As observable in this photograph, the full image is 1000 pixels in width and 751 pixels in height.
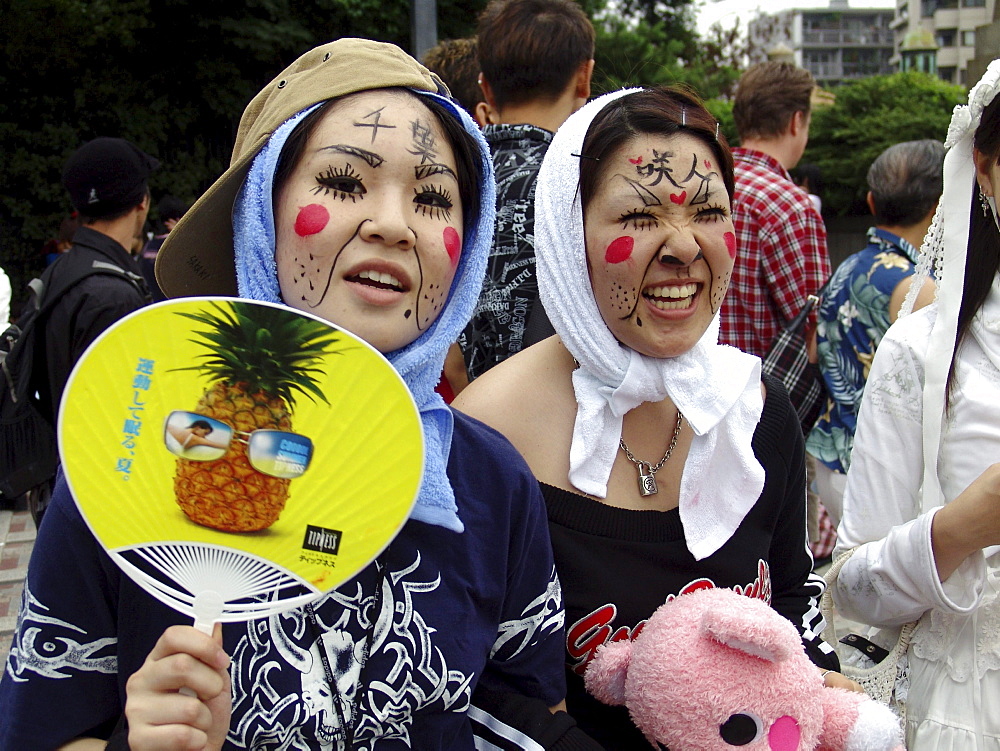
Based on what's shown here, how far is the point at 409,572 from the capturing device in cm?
137

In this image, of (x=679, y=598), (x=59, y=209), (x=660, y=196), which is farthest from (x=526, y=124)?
(x=59, y=209)

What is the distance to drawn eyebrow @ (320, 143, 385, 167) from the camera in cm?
140

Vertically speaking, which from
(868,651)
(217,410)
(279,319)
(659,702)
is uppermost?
(279,319)

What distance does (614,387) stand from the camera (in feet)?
5.89

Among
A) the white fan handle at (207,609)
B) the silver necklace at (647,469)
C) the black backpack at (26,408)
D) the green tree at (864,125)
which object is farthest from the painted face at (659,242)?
the green tree at (864,125)

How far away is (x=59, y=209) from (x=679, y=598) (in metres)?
11.4

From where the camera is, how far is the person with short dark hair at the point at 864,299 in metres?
3.97

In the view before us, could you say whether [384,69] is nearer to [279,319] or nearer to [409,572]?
[279,319]

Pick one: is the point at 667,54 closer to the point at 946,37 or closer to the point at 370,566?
the point at 370,566

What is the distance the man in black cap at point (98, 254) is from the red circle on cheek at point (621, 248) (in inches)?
106

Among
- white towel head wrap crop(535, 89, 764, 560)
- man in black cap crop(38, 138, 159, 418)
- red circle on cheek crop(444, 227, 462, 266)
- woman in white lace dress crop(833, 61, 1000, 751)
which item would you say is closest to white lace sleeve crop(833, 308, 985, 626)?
woman in white lace dress crop(833, 61, 1000, 751)

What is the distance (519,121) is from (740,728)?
7.06 feet

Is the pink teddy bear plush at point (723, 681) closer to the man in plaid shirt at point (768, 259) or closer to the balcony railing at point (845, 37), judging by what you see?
Result: the man in plaid shirt at point (768, 259)

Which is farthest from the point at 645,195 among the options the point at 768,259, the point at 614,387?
the point at 768,259
